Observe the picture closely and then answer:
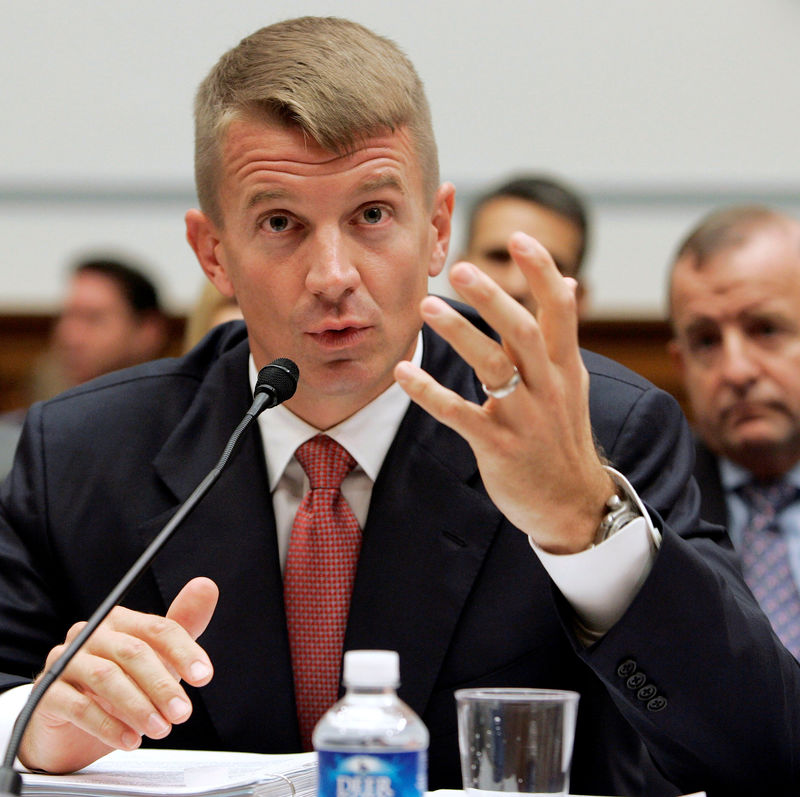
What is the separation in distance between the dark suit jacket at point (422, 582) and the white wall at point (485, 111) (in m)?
2.56

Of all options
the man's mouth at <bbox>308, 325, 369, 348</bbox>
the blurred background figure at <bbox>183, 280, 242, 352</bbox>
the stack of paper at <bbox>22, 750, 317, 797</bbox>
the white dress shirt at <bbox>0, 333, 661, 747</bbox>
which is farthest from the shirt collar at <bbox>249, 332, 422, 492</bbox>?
the blurred background figure at <bbox>183, 280, 242, 352</bbox>

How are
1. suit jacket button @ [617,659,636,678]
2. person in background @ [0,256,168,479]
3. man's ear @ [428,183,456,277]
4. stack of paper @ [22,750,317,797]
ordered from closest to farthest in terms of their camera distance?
stack of paper @ [22,750,317,797], suit jacket button @ [617,659,636,678], man's ear @ [428,183,456,277], person in background @ [0,256,168,479]

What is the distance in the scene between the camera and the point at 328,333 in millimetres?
1666

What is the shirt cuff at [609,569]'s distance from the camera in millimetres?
1324

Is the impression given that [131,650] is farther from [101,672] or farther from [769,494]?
[769,494]

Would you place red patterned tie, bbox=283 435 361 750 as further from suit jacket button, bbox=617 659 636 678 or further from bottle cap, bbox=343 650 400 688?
bottle cap, bbox=343 650 400 688

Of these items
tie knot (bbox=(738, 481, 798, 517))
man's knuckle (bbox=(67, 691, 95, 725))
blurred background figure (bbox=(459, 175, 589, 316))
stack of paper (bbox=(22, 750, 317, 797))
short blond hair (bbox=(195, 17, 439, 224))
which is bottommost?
stack of paper (bbox=(22, 750, 317, 797))

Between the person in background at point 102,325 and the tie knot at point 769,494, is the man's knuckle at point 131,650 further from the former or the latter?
the person in background at point 102,325

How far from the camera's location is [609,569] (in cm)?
134

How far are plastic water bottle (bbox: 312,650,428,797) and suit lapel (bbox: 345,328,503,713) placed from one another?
639 mm

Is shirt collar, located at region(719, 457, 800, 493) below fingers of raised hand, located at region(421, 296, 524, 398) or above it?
above

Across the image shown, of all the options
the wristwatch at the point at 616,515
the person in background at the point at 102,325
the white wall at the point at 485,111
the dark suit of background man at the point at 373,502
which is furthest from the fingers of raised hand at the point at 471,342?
the person in background at the point at 102,325

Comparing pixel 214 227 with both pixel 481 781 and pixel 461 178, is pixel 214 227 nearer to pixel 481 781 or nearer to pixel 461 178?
pixel 481 781

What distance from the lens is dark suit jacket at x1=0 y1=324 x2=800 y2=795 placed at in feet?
4.60
